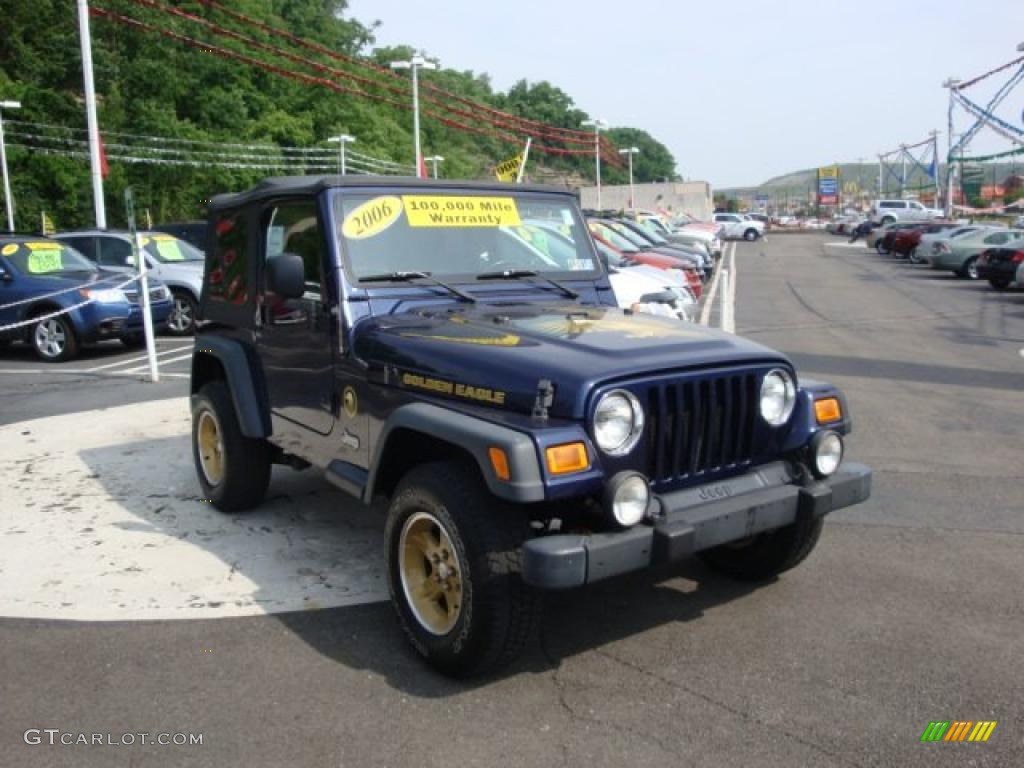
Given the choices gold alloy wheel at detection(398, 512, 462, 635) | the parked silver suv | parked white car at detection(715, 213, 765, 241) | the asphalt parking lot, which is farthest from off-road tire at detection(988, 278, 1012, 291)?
parked white car at detection(715, 213, 765, 241)

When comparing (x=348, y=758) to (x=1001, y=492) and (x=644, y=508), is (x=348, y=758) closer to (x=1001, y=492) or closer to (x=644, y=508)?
(x=644, y=508)

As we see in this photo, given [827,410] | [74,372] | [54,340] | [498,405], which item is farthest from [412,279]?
[54,340]

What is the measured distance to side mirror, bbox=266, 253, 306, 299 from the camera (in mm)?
4301

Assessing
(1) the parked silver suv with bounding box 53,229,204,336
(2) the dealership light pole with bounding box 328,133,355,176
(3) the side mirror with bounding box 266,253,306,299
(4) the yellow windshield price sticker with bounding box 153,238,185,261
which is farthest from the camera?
(2) the dealership light pole with bounding box 328,133,355,176

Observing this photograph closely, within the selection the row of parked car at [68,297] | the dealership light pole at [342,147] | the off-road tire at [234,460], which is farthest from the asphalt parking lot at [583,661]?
the row of parked car at [68,297]

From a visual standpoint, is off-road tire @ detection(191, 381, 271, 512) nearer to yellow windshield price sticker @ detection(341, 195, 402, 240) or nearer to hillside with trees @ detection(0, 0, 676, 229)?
yellow windshield price sticker @ detection(341, 195, 402, 240)

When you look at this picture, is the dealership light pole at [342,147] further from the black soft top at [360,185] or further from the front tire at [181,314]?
the front tire at [181,314]

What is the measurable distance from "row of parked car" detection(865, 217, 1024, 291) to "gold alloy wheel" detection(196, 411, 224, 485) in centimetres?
2004

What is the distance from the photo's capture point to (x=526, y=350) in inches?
150

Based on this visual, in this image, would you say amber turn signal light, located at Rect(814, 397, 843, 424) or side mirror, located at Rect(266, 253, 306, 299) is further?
side mirror, located at Rect(266, 253, 306, 299)

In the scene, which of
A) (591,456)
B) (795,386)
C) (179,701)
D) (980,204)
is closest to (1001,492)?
(795,386)

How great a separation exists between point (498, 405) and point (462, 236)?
1.49 meters

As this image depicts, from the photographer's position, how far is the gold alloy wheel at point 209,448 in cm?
596

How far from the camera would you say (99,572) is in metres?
4.97
